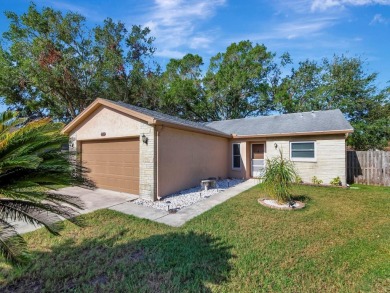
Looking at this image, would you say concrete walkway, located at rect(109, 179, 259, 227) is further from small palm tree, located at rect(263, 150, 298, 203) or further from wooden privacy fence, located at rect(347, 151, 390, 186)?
wooden privacy fence, located at rect(347, 151, 390, 186)

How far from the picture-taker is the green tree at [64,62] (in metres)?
17.1

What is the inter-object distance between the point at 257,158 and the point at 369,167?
5865 millimetres

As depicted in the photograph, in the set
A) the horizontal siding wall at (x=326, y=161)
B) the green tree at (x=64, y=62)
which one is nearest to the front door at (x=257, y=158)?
the horizontal siding wall at (x=326, y=161)

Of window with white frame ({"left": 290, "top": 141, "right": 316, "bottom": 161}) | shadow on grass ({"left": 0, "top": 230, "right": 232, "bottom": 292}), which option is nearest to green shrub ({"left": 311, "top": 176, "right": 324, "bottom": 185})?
window with white frame ({"left": 290, "top": 141, "right": 316, "bottom": 161})

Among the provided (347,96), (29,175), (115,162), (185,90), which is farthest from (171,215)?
(347,96)

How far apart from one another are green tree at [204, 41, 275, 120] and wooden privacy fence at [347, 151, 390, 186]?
1432cm

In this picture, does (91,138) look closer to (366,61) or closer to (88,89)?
(88,89)

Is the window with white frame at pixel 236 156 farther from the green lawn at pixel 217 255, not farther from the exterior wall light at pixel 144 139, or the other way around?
the green lawn at pixel 217 255

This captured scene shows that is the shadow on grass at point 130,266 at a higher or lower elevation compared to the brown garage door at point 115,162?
lower

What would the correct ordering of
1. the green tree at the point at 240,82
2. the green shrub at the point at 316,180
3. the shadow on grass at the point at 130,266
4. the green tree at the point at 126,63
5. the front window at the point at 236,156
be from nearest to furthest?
1. the shadow on grass at the point at 130,266
2. the green shrub at the point at 316,180
3. the front window at the point at 236,156
4. the green tree at the point at 126,63
5. the green tree at the point at 240,82

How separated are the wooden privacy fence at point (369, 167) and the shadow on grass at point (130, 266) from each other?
11.2 m

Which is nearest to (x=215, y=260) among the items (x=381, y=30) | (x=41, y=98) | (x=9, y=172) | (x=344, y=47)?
(x=9, y=172)

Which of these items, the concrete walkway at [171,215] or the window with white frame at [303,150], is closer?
the concrete walkway at [171,215]

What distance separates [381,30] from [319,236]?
13720 millimetres
